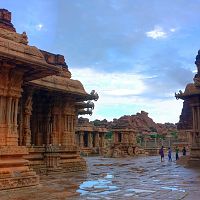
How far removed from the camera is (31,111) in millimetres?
19906

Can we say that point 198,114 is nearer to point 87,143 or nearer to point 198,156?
point 198,156

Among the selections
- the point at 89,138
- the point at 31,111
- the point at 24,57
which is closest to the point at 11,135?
the point at 24,57

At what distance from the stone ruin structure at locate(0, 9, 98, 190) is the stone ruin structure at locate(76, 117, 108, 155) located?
3215 centimetres

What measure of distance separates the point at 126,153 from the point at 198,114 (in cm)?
2437

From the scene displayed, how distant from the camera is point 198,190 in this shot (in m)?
11.0

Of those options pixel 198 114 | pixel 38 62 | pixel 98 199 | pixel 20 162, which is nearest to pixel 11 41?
pixel 38 62

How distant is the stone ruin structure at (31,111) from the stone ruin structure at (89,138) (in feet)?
105

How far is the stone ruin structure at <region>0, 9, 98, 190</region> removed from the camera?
12.0 metres

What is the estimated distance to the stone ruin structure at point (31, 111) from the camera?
1198 centimetres

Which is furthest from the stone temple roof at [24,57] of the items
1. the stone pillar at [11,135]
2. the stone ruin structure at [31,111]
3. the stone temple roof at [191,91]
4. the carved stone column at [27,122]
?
the stone temple roof at [191,91]

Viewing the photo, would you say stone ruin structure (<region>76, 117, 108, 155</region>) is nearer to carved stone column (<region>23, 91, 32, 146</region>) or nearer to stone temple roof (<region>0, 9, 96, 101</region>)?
carved stone column (<region>23, 91, 32, 146</region>)

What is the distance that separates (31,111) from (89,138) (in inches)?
1538

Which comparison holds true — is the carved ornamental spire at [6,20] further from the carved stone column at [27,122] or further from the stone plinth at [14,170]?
the stone plinth at [14,170]

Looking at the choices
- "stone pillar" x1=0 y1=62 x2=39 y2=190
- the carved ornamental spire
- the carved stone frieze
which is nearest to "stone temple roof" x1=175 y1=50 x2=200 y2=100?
the carved ornamental spire
